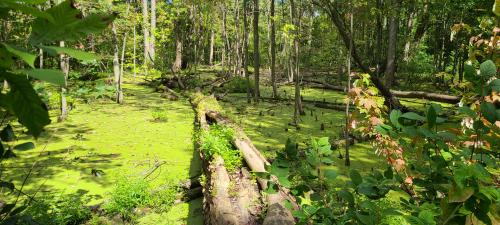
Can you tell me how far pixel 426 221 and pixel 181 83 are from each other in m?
16.2

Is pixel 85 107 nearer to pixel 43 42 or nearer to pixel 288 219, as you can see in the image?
pixel 288 219

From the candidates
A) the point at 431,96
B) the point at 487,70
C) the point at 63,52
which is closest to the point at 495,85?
the point at 487,70

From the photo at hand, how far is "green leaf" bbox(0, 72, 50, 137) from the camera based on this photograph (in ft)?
2.04

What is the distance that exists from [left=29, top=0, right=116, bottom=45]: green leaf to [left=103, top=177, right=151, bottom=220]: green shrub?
384cm

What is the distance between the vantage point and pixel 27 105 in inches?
25.2

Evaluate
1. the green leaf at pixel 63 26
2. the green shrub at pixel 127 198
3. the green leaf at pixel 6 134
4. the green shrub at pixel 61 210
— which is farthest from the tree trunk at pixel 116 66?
the green leaf at pixel 63 26

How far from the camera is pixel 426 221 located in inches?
40.9

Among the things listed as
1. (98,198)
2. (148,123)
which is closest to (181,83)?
(148,123)

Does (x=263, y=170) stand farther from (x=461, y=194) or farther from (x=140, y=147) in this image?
(x=461, y=194)

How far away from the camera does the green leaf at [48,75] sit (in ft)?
1.83

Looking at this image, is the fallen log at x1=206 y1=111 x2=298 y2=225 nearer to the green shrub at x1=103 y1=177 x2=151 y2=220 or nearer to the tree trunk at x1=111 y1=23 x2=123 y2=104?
the green shrub at x1=103 y1=177 x2=151 y2=220

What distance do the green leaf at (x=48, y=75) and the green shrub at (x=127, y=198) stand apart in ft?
12.8

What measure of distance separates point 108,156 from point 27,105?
20.4ft

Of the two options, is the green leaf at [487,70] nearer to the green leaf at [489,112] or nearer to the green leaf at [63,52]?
the green leaf at [489,112]
